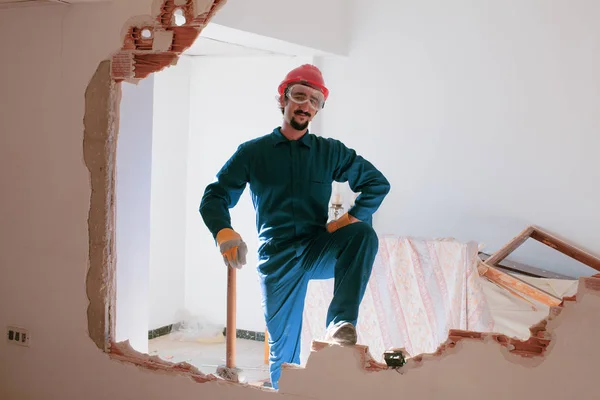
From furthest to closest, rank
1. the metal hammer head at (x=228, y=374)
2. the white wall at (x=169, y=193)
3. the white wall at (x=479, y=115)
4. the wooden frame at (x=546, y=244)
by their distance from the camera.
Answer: the white wall at (x=169, y=193) → the white wall at (x=479, y=115) → the wooden frame at (x=546, y=244) → the metal hammer head at (x=228, y=374)

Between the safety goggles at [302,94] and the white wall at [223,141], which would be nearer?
the safety goggles at [302,94]

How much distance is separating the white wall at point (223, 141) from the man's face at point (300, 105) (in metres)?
1.75

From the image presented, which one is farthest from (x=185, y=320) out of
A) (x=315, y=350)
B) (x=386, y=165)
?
(x=315, y=350)

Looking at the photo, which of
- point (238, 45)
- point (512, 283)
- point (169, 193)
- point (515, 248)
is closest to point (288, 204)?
point (512, 283)

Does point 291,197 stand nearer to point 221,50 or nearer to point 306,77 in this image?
point 306,77

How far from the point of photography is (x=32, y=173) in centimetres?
291

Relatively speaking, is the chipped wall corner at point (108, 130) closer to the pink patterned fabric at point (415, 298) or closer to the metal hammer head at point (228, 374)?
the metal hammer head at point (228, 374)

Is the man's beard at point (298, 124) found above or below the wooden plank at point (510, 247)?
above

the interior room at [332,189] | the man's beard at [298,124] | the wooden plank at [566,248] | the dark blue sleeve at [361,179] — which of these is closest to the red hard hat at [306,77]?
the man's beard at [298,124]

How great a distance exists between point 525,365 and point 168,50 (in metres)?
1.67

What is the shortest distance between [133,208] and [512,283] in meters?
1.99

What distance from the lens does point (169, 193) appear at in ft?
16.6

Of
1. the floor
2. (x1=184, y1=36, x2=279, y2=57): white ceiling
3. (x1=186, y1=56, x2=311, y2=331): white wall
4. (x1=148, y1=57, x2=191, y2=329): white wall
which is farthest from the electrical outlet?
(x1=184, y1=36, x2=279, y2=57): white ceiling

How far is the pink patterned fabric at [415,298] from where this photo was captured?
3580mm
